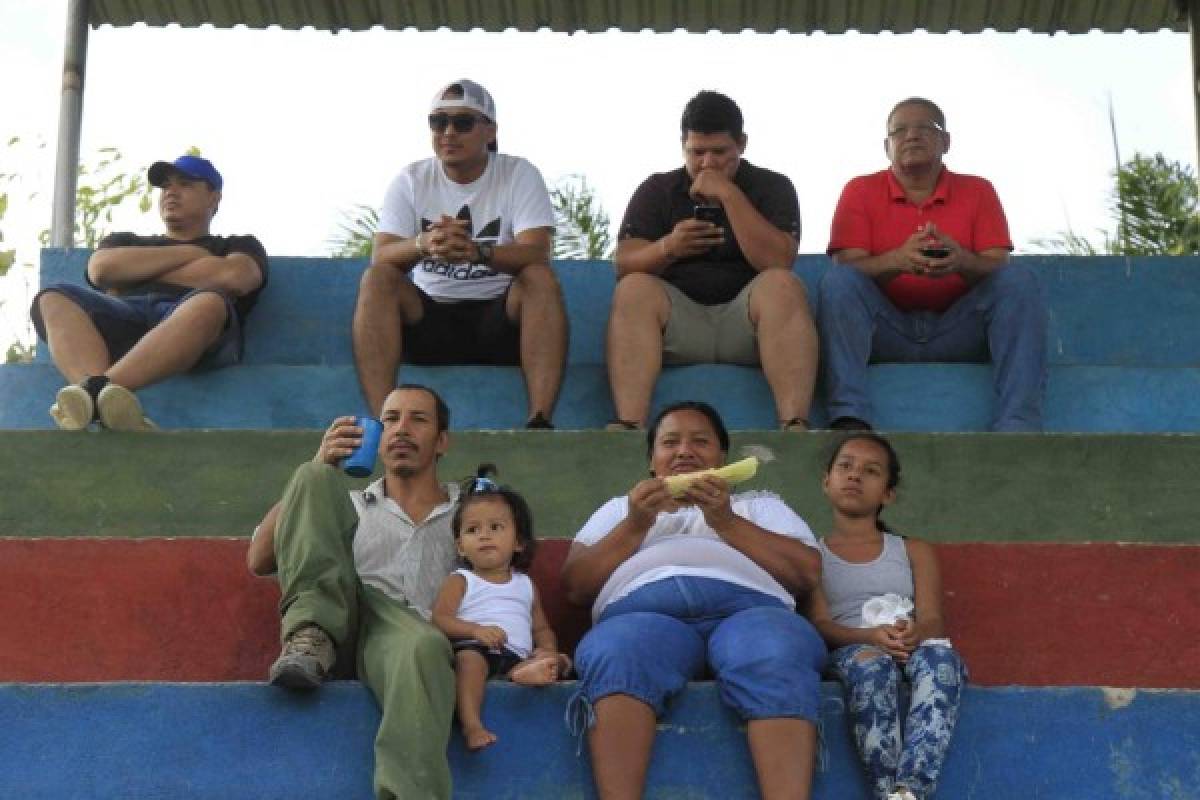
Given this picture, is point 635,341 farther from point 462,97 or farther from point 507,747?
point 507,747

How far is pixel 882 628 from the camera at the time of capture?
4914mm

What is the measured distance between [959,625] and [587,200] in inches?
342

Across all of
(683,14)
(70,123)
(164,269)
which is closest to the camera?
(164,269)

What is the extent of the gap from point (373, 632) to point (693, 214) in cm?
260

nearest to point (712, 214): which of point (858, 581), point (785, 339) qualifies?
point (785, 339)

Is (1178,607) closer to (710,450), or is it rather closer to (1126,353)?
(710,450)

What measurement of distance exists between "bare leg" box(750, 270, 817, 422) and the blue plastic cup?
→ 5.65ft

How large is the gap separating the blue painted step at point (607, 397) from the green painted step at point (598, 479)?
0.76 m

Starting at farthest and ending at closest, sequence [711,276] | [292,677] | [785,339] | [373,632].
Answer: [711,276], [785,339], [373,632], [292,677]

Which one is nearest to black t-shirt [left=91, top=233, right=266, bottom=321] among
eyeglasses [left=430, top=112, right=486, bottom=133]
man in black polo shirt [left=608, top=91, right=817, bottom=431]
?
eyeglasses [left=430, top=112, right=486, bottom=133]

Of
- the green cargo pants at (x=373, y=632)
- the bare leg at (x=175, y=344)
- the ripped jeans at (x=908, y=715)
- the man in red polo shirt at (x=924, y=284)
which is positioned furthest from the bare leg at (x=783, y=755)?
the bare leg at (x=175, y=344)

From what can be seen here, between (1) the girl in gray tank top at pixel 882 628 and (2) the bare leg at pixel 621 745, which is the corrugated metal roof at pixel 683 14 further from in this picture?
(2) the bare leg at pixel 621 745

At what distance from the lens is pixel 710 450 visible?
5281 mm

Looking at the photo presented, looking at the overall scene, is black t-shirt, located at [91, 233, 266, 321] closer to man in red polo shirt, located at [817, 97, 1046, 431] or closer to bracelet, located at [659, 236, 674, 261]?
bracelet, located at [659, 236, 674, 261]
